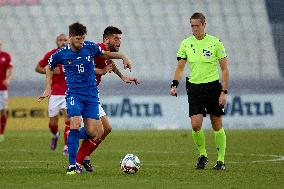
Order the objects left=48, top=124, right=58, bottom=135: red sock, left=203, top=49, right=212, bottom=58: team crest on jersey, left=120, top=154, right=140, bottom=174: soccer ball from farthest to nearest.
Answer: left=48, top=124, right=58, bottom=135: red sock → left=203, top=49, right=212, bottom=58: team crest on jersey → left=120, top=154, right=140, bottom=174: soccer ball

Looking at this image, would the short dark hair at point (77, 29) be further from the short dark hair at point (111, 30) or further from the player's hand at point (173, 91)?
the player's hand at point (173, 91)

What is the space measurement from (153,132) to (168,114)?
3.27ft

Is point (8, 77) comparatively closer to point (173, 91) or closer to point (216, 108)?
point (173, 91)

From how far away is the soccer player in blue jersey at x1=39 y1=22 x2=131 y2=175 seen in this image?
12797 millimetres

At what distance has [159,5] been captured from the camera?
3262 centimetres

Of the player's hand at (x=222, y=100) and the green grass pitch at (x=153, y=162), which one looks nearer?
the green grass pitch at (x=153, y=162)

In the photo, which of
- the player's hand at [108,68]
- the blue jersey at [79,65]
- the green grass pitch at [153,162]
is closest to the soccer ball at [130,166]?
the green grass pitch at [153,162]

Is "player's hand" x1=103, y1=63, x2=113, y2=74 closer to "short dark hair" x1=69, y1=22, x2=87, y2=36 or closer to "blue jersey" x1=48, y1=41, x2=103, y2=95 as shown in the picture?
"blue jersey" x1=48, y1=41, x2=103, y2=95

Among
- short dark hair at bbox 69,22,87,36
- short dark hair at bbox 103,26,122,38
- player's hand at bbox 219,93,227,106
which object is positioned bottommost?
player's hand at bbox 219,93,227,106

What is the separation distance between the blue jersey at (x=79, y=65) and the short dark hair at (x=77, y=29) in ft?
1.07

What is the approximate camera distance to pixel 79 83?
1295cm

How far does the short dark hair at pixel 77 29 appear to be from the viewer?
12562 mm

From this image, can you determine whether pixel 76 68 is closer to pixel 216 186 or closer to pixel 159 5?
pixel 216 186

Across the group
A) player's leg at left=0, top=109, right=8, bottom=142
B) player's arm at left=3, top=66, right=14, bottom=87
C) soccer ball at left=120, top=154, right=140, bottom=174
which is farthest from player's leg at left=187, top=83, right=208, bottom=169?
player's arm at left=3, top=66, right=14, bottom=87
